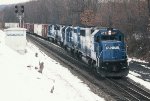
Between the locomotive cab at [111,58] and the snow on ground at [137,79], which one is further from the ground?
the locomotive cab at [111,58]

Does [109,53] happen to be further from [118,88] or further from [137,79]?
[118,88]

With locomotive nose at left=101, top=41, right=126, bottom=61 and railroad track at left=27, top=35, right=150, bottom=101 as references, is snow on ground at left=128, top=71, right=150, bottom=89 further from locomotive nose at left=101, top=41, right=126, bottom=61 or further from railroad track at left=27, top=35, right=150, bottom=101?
locomotive nose at left=101, top=41, right=126, bottom=61

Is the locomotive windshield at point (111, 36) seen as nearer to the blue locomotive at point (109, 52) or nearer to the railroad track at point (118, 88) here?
the blue locomotive at point (109, 52)

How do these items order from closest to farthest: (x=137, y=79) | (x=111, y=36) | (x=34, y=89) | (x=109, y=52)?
(x=34, y=89)
(x=109, y=52)
(x=137, y=79)
(x=111, y=36)

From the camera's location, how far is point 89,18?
6269 centimetres

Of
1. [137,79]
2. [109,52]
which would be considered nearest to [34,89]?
[109,52]

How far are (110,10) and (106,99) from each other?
44518 mm

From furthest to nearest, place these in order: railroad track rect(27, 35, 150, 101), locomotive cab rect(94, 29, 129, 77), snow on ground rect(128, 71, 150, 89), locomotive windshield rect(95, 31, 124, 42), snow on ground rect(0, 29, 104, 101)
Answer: locomotive windshield rect(95, 31, 124, 42), locomotive cab rect(94, 29, 129, 77), snow on ground rect(128, 71, 150, 89), railroad track rect(27, 35, 150, 101), snow on ground rect(0, 29, 104, 101)

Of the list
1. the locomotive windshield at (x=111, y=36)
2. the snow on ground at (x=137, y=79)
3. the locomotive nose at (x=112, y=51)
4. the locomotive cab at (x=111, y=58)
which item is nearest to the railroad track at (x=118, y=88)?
the locomotive cab at (x=111, y=58)

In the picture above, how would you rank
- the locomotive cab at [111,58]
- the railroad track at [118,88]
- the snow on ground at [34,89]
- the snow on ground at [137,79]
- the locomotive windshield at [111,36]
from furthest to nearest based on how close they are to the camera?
the locomotive windshield at [111,36] → the locomotive cab at [111,58] → the snow on ground at [137,79] → the railroad track at [118,88] → the snow on ground at [34,89]

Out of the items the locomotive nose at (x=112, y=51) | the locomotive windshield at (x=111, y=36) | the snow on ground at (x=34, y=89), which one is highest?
the locomotive windshield at (x=111, y=36)

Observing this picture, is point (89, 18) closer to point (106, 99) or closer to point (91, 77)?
point (91, 77)

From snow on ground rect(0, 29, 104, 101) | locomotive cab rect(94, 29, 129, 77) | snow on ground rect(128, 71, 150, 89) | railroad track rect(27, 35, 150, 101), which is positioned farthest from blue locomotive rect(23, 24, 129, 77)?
snow on ground rect(0, 29, 104, 101)

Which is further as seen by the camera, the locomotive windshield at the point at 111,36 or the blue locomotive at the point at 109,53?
the locomotive windshield at the point at 111,36
